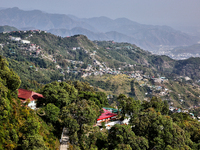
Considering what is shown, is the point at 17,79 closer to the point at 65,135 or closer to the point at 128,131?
the point at 65,135

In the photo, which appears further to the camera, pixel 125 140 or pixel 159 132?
pixel 159 132

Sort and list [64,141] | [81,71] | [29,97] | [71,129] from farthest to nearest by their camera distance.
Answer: [81,71], [29,97], [64,141], [71,129]

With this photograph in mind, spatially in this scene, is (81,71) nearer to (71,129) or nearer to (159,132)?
(159,132)

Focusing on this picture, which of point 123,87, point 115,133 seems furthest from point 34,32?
point 115,133

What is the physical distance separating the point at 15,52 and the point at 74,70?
44543mm

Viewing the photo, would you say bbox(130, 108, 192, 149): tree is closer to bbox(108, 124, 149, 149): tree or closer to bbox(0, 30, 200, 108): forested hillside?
bbox(108, 124, 149, 149): tree

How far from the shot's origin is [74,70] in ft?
445

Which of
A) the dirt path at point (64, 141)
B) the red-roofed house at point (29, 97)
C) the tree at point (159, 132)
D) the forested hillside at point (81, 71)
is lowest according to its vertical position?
the forested hillside at point (81, 71)

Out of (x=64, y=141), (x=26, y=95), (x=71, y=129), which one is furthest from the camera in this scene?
(x=26, y=95)

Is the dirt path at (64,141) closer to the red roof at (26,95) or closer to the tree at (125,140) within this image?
the tree at (125,140)

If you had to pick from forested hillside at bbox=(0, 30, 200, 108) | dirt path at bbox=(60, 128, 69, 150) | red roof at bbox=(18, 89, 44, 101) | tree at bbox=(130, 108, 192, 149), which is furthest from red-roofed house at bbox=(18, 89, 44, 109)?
forested hillside at bbox=(0, 30, 200, 108)

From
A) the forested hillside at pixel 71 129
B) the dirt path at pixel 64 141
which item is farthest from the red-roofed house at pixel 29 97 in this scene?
the dirt path at pixel 64 141

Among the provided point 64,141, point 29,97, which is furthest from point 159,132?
point 29,97

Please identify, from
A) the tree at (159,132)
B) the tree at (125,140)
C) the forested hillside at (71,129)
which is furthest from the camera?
the tree at (159,132)
